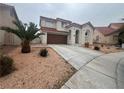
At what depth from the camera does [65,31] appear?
21.5 m

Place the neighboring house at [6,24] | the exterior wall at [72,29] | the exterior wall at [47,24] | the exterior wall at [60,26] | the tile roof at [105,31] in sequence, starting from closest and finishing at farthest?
1. the neighboring house at [6,24]
2. the exterior wall at [47,24]
3. the exterior wall at [72,29]
4. the exterior wall at [60,26]
5. the tile roof at [105,31]

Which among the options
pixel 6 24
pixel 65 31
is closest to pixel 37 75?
pixel 6 24

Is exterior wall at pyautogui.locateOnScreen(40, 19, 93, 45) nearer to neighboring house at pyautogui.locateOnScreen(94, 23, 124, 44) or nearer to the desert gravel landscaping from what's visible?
neighboring house at pyautogui.locateOnScreen(94, 23, 124, 44)

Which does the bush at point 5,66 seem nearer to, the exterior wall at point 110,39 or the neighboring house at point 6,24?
the neighboring house at point 6,24

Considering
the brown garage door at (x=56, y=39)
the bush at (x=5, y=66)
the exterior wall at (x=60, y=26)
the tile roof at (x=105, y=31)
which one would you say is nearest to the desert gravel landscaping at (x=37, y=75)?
the bush at (x=5, y=66)

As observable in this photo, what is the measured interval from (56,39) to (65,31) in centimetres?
225

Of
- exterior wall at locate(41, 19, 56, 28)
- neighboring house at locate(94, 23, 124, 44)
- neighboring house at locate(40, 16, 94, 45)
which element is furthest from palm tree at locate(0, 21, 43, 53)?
neighboring house at locate(94, 23, 124, 44)

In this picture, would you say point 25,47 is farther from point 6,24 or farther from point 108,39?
point 108,39

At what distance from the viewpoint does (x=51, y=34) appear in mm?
19828

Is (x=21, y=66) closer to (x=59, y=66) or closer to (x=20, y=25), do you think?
(x=59, y=66)

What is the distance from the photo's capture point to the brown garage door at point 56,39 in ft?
64.5

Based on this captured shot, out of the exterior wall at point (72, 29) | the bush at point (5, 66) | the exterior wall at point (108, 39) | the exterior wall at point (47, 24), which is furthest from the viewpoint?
the exterior wall at point (108, 39)

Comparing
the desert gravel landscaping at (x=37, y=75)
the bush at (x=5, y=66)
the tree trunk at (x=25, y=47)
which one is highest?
the tree trunk at (x=25, y=47)
